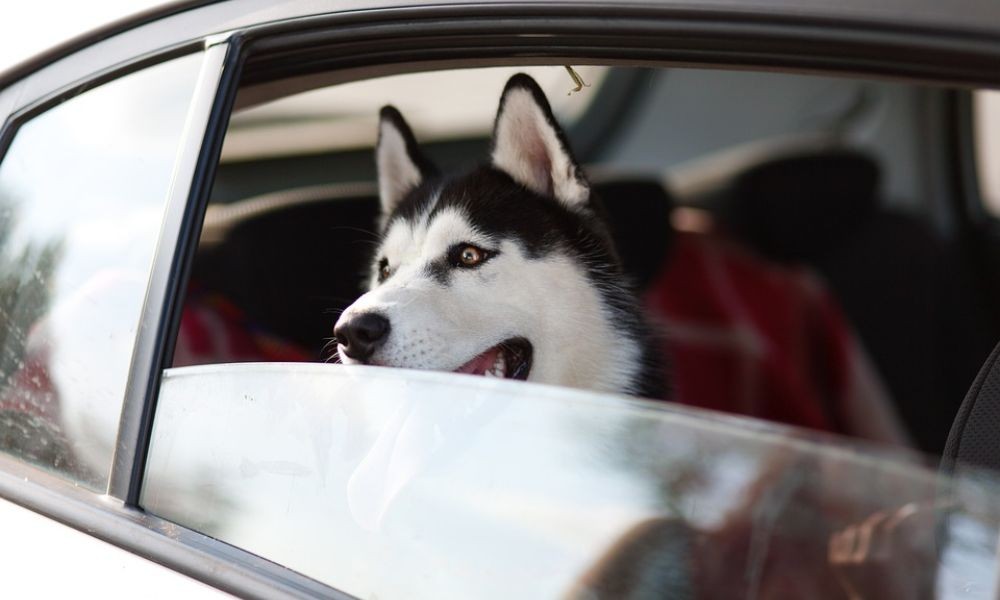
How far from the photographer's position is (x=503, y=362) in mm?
1434

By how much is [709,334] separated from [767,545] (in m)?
3.25

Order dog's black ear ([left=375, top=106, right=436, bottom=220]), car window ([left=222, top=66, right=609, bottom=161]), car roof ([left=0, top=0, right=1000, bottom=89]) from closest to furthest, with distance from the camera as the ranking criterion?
car roof ([left=0, top=0, right=1000, bottom=89]) < car window ([left=222, top=66, right=609, bottom=161]) < dog's black ear ([left=375, top=106, right=436, bottom=220])

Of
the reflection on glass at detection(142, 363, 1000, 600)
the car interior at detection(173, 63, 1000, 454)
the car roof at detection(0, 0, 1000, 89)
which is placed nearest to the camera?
the car roof at detection(0, 0, 1000, 89)

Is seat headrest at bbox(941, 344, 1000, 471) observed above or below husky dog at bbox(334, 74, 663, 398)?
below

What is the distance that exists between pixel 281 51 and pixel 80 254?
0.44 metres

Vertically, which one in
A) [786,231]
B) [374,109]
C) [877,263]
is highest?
[374,109]

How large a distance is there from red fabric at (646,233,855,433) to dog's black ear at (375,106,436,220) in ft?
7.69

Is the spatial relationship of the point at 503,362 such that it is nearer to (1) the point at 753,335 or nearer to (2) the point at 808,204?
(1) the point at 753,335

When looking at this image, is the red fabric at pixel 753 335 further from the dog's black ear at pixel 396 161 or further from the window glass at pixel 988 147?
the dog's black ear at pixel 396 161

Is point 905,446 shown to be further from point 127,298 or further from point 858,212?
point 127,298

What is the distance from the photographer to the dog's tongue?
1.42 metres

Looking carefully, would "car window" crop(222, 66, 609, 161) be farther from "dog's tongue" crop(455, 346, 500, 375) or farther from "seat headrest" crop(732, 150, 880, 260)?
"seat headrest" crop(732, 150, 880, 260)

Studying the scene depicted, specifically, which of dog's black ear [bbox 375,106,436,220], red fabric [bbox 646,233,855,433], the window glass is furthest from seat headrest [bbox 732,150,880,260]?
dog's black ear [bbox 375,106,436,220]

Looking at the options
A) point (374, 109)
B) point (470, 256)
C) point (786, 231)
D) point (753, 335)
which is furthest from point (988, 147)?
point (470, 256)
